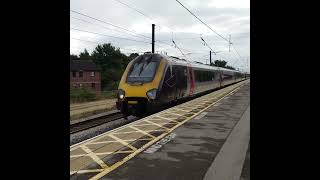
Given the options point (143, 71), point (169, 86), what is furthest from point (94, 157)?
point (169, 86)

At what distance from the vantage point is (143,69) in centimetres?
1831

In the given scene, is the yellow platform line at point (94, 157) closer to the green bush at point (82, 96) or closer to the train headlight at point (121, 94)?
the train headlight at point (121, 94)

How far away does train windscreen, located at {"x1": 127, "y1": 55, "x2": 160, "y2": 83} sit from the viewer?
17906mm

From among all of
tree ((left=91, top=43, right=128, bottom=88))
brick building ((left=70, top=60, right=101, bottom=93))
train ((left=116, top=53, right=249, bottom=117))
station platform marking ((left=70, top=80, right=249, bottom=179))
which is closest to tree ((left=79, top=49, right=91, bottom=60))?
tree ((left=91, top=43, right=128, bottom=88))

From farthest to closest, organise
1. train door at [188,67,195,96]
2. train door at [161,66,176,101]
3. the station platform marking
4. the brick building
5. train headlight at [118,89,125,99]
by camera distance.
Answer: the brick building, train door at [188,67,195,96], train door at [161,66,176,101], train headlight at [118,89,125,99], the station platform marking

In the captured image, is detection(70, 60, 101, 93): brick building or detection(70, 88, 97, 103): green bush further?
detection(70, 60, 101, 93): brick building

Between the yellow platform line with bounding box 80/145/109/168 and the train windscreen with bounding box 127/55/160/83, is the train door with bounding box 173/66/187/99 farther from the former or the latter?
the yellow platform line with bounding box 80/145/109/168

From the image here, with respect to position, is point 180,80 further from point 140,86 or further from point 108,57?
point 108,57

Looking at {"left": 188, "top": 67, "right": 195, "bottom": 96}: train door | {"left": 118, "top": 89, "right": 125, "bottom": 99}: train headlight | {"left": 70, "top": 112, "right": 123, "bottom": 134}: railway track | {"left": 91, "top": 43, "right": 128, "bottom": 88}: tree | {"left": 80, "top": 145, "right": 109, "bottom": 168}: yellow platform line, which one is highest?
{"left": 91, "top": 43, "right": 128, "bottom": 88}: tree

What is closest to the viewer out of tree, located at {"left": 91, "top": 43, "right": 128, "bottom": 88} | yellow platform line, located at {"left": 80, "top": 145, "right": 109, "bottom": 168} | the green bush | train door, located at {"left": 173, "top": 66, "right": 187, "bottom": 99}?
yellow platform line, located at {"left": 80, "top": 145, "right": 109, "bottom": 168}
